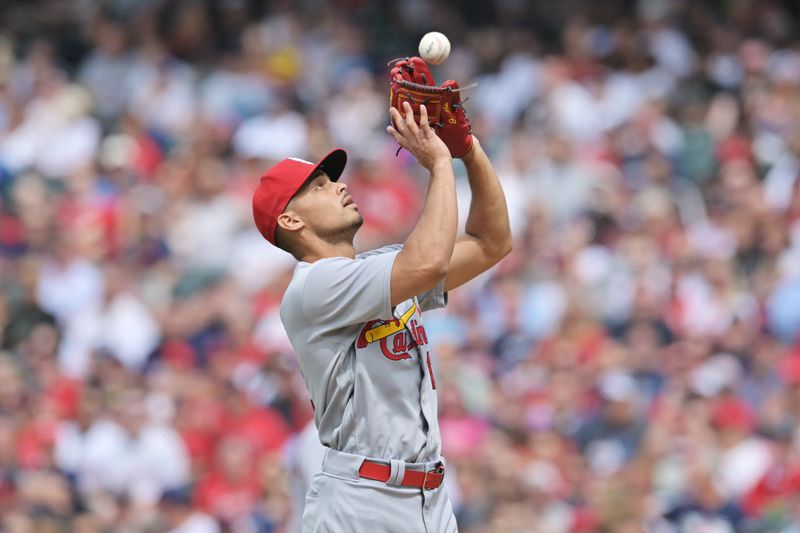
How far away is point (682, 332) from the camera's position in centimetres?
892

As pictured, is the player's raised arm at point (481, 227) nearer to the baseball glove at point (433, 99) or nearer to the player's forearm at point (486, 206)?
the player's forearm at point (486, 206)

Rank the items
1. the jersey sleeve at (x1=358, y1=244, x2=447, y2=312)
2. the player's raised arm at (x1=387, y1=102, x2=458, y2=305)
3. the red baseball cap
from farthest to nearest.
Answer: the jersey sleeve at (x1=358, y1=244, x2=447, y2=312)
the red baseball cap
the player's raised arm at (x1=387, y1=102, x2=458, y2=305)

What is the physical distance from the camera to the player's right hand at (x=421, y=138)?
3881mm

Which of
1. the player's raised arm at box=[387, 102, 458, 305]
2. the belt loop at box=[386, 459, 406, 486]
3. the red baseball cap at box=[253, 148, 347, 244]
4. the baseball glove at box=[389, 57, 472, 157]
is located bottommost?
the belt loop at box=[386, 459, 406, 486]

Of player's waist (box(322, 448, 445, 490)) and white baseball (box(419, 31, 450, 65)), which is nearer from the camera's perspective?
player's waist (box(322, 448, 445, 490))

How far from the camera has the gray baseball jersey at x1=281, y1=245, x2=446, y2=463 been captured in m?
3.89

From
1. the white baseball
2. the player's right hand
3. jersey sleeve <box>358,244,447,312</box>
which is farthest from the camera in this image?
jersey sleeve <box>358,244,447,312</box>

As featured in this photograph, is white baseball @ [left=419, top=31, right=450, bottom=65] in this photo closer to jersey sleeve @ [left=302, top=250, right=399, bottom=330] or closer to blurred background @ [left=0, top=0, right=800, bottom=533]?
jersey sleeve @ [left=302, top=250, right=399, bottom=330]

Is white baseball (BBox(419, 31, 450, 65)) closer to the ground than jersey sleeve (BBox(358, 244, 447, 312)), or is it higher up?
higher up

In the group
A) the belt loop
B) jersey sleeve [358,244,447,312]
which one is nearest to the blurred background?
jersey sleeve [358,244,447,312]

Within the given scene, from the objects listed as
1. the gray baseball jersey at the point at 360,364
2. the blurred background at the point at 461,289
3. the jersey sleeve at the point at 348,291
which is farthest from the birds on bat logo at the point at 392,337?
→ the blurred background at the point at 461,289

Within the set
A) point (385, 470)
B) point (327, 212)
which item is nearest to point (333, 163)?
point (327, 212)

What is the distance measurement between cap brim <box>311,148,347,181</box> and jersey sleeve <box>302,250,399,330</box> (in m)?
0.40

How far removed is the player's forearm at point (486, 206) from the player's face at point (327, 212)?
1.42 feet
